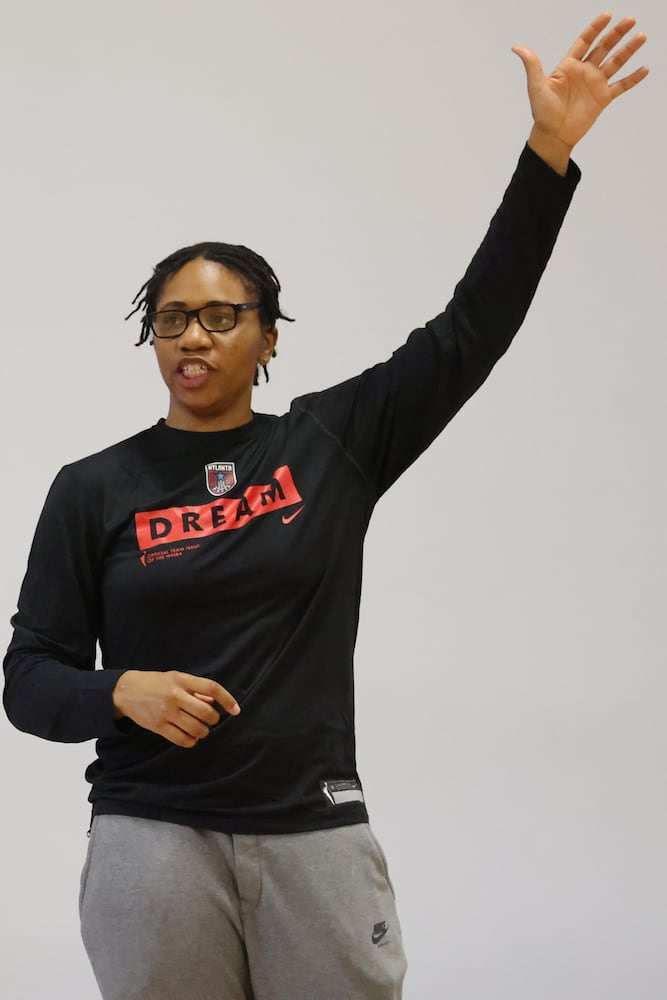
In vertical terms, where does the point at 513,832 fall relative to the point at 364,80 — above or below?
below

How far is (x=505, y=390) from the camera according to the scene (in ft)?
10.4

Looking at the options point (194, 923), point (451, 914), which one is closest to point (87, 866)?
point (194, 923)

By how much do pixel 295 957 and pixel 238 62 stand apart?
7.35ft

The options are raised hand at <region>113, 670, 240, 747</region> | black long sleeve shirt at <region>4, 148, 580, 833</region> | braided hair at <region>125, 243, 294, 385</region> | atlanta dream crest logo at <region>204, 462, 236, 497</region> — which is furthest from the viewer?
braided hair at <region>125, 243, 294, 385</region>

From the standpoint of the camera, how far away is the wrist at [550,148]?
149 cm

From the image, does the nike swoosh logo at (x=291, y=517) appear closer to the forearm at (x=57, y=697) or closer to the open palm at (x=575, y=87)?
the forearm at (x=57, y=697)

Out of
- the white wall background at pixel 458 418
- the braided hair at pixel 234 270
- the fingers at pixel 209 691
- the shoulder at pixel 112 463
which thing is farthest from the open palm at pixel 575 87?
the white wall background at pixel 458 418

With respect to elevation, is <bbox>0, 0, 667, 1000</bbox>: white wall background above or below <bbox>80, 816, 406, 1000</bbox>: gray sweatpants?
above

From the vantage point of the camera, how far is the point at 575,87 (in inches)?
58.8

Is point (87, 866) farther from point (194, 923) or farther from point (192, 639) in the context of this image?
point (192, 639)

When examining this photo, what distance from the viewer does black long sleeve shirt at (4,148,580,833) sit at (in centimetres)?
146

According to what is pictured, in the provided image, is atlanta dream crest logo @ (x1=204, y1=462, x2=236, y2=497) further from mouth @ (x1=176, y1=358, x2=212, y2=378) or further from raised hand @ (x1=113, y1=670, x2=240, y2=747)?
raised hand @ (x1=113, y1=670, x2=240, y2=747)

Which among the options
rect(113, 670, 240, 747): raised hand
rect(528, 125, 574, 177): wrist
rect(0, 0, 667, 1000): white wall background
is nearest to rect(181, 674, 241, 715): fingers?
rect(113, 670, 240, 747): raised hand

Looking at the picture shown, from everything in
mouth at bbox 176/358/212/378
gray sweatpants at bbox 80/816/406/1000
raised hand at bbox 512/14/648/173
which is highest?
raised hand at bbox 512/14/648/173
